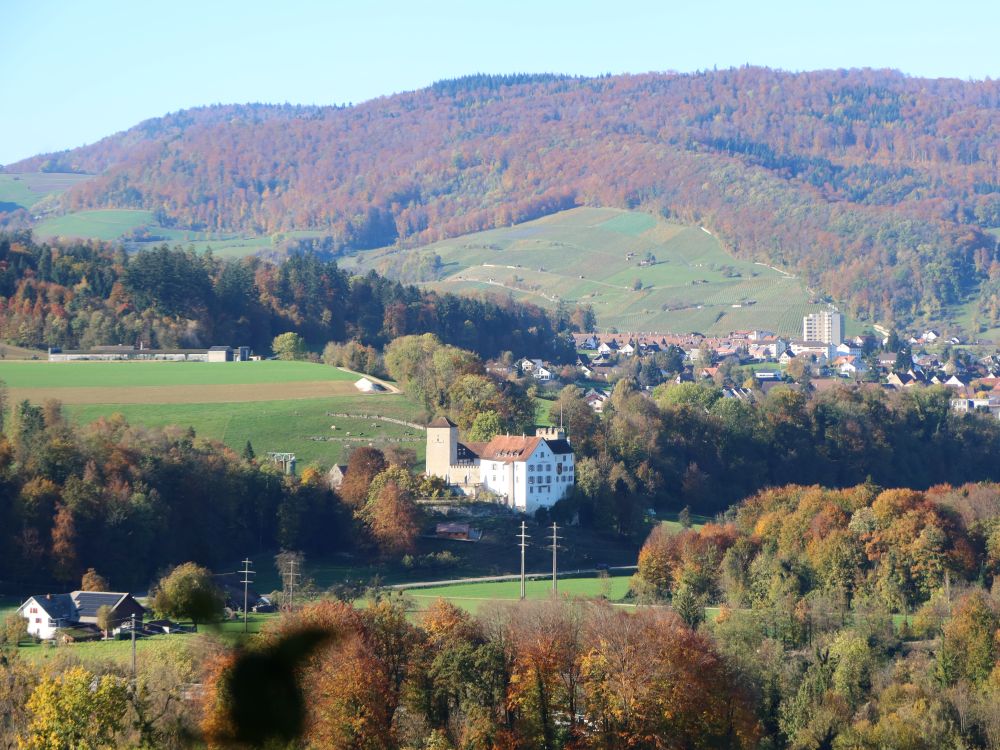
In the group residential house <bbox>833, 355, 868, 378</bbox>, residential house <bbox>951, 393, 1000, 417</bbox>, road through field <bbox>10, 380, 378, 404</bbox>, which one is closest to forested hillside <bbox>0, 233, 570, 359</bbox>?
road through field <bbox>10, 380, 378, 404</bbox>

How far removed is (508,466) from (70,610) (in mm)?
21968

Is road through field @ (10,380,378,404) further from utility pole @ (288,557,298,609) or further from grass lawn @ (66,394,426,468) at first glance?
utility pole @ (288,557,298,609)

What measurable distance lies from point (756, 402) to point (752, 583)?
3219cm

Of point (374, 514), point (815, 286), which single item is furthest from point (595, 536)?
point (815, 286)

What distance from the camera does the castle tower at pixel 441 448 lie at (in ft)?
193

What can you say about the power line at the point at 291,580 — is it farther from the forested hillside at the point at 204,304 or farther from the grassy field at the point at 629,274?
the grassy field at the point at 629,274

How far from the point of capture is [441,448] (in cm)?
5888

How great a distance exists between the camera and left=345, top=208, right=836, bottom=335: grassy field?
13875 centimetres

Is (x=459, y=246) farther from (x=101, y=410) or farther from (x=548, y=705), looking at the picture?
(x=548, y=705)

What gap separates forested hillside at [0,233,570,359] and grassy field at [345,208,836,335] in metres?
36.6

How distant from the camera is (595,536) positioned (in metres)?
56.5

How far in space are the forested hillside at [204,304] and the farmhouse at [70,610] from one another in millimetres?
36774

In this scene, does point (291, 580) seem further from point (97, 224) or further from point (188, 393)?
point (97, 224)

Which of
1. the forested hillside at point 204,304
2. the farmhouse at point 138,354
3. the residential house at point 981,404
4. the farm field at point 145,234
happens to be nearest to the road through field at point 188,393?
the farmhouse at point 138,354
